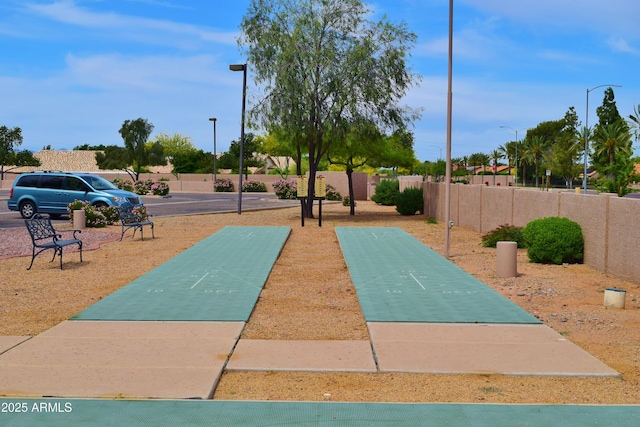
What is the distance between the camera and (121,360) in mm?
7715

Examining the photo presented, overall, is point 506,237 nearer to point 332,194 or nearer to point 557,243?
point 557,243

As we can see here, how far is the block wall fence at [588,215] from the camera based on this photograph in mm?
14312

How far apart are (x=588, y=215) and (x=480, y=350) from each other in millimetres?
9393

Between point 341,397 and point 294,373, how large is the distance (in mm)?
860

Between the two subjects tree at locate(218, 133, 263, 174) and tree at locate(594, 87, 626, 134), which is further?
tree at locate(218, 133, 263, 174)

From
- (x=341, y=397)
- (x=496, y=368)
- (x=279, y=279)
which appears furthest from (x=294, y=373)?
(x=279, y=279)

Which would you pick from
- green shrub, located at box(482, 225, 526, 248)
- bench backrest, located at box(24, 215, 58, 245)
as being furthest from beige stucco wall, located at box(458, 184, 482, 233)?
bench backrest, located at box(24, 215, 58, 245)

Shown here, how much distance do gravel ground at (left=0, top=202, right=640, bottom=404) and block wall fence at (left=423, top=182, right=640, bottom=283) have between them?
42cm

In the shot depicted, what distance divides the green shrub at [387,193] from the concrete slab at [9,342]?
40553 millimetres

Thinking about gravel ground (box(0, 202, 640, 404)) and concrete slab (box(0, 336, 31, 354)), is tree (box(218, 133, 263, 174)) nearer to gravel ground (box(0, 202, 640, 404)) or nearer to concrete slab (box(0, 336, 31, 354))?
gravel ground (box(0, 202, 640, 404))

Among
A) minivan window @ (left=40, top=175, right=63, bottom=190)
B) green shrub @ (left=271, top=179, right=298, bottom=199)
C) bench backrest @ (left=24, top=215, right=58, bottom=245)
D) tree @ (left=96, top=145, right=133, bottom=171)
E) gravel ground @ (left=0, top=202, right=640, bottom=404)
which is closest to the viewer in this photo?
gravel ground @ (left=0, top=202, right=640, bottom=404)

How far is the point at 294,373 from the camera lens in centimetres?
739

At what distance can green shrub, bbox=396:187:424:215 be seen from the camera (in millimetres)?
36938

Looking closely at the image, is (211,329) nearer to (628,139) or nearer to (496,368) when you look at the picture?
(496,368)
